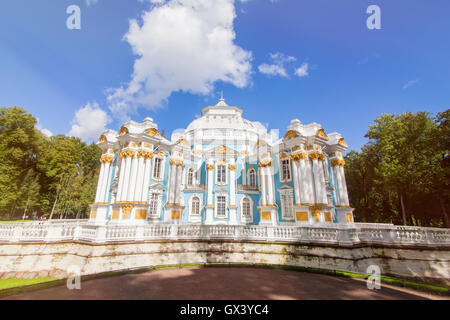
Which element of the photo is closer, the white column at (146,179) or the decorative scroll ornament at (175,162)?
the white column at (146,179)

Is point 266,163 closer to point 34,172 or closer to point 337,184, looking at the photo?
point 337,184

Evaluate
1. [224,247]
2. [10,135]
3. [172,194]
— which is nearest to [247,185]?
[172,194]

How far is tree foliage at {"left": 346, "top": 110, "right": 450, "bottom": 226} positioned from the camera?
18.8 m

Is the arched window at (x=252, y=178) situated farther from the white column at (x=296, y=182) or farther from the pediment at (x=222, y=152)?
the white column at (x=296, y=182)

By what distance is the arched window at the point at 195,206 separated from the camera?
2136 centimetres

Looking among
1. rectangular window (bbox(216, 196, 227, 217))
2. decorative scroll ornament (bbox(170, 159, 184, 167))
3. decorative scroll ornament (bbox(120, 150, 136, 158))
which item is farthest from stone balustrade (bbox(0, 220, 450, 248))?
rectangular window (bbox(216, 196, 227, 217))

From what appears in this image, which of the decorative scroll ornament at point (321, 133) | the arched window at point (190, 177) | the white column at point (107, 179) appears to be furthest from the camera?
the arched window at point (190, 177)

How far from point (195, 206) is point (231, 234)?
35.7ft

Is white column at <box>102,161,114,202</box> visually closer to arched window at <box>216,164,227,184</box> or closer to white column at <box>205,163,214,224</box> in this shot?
white column at <box>205,163,214,224</box>

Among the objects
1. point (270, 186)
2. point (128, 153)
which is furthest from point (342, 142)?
point (128, 153)

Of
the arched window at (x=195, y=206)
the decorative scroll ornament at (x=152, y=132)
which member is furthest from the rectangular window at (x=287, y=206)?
the decorative scroll ornament at (x=152, y=132)

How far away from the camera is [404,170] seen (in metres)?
20.1

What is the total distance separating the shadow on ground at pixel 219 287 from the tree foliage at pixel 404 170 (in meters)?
17.6
